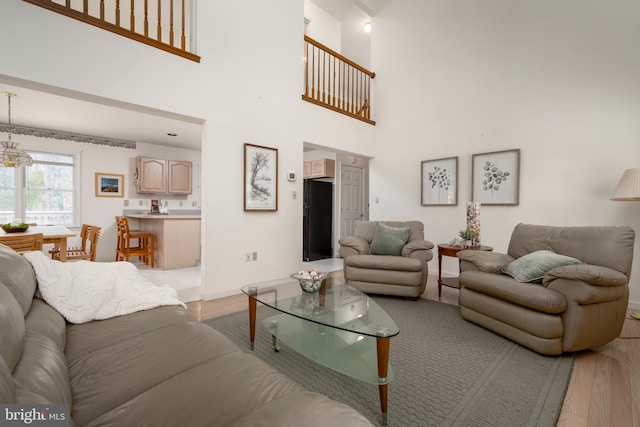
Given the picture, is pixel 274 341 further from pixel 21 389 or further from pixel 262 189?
pixel 262 189

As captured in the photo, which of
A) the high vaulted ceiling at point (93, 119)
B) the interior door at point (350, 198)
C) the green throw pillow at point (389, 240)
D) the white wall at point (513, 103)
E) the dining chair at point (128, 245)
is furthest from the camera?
the interior door at point (350, 198)

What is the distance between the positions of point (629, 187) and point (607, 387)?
→ 6.30 feet

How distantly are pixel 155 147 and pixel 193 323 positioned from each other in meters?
5.95

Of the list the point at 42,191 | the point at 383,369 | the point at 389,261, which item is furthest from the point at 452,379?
the point at 42,191

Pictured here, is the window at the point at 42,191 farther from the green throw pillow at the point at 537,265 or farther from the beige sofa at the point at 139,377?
the green throw pillow at the point at 537,265

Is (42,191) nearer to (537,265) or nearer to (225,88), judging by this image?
(225,88)

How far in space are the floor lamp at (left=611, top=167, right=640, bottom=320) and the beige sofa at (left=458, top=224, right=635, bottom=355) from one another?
2.15 feet

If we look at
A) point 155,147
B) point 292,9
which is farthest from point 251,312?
point 155,147

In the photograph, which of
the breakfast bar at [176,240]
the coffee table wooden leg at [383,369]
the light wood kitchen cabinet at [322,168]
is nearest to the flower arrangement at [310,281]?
the coffee table wooden leg at [383,369]

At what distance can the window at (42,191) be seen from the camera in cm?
497

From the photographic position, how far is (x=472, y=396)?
5.17 ft

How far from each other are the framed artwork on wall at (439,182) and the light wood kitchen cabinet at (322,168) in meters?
2.12

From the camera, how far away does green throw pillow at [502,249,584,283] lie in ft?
7.15

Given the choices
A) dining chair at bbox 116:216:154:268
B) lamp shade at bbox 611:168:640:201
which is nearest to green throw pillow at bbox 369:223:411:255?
lamp shade at bbox 611:168:640:201
